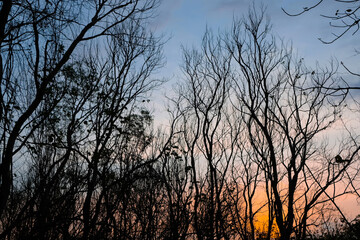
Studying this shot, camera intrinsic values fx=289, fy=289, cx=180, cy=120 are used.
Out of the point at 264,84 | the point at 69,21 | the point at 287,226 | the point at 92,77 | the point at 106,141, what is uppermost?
the point at 264,84

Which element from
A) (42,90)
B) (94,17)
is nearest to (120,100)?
(94,17)

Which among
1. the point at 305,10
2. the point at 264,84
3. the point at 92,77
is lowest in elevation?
the point at 305,10

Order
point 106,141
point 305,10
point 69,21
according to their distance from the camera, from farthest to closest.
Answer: point 106,141 < point 69,21 < point 305,10

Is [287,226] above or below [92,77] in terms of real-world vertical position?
below

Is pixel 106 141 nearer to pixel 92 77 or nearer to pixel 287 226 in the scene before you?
pixel 92 77

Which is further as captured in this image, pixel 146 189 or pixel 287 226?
pixel 146 189

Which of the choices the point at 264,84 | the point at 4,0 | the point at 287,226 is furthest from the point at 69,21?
the point at 287,226

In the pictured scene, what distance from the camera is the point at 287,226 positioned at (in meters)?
12.8

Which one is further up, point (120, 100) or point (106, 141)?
point (120, 100)

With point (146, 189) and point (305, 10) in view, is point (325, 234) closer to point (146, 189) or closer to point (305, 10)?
point (146, 189)

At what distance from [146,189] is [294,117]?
11001mm

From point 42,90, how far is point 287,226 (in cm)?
1216

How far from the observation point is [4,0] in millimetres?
3914

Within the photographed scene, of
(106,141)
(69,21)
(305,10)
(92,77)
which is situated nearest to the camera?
(305,10)
